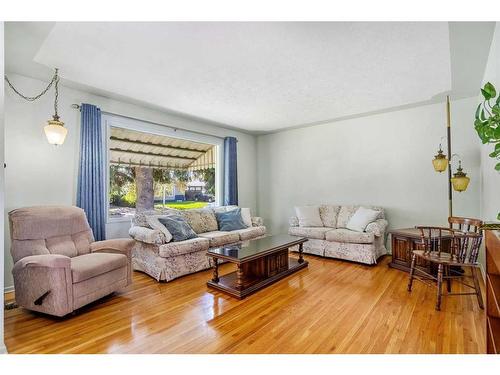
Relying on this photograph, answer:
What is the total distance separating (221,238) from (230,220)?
674 mm

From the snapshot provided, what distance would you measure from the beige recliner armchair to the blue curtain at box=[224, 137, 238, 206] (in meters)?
2.65

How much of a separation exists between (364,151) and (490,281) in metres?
3.62

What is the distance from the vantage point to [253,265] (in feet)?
10.4

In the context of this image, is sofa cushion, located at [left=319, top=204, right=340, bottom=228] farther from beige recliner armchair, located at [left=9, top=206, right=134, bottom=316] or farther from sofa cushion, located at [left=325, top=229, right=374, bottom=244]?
beige recliner armchair, located at [left=9, top=206, right=134, bottom=316]

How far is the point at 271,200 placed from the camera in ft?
19.8

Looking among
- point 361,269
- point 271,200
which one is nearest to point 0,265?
point 361,269

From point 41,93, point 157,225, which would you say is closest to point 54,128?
point 41,93

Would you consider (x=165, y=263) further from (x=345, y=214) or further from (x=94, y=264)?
(x=345, y=214)

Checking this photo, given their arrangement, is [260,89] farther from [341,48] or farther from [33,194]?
[33,194]

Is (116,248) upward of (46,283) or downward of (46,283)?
upward

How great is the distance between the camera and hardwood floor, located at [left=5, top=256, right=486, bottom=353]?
1838mm

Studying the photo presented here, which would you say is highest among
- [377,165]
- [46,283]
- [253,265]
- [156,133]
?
[156,133]

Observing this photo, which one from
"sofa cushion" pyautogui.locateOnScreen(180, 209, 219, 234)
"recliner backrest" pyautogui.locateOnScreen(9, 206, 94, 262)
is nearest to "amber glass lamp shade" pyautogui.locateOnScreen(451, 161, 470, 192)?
"sofa cushion" pyautogui.locateOnScreen(180, 209, 219, 234)
